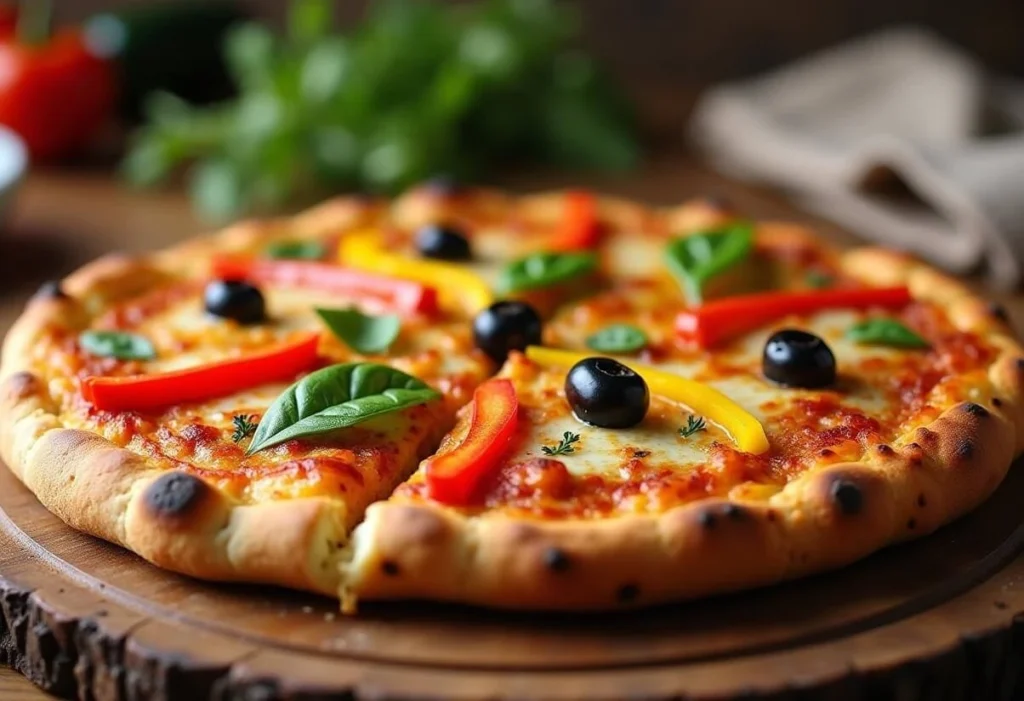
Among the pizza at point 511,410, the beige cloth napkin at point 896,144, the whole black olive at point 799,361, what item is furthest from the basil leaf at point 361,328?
the beige cloth napkin at point 896,144

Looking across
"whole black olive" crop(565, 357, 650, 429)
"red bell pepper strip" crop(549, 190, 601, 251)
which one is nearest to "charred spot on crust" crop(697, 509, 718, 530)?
"whole black olive" crop(565, 357, 650, 429)

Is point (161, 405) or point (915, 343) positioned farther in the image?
point (915, 343)

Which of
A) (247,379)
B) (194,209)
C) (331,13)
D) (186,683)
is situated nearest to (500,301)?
(247,379)

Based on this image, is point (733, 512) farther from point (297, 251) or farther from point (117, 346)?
point (297, 251)

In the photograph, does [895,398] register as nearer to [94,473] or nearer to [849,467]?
[849,467]

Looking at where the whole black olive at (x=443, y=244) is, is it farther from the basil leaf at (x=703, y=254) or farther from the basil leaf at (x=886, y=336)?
the basil leaf at (x=886, y=336)

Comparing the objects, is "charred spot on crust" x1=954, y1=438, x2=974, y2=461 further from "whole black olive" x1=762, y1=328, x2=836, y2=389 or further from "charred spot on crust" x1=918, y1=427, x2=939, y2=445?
"whole black olive" x1=762, y1=328, x2=836, y2=389

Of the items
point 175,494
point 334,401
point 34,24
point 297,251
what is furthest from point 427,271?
point 34,24
